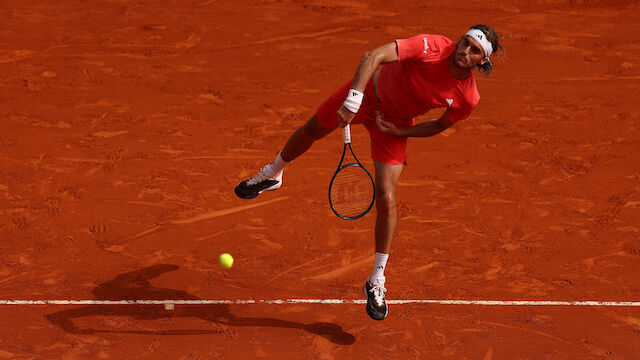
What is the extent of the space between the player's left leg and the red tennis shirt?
47 centimetres

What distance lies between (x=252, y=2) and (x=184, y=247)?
5397 mm

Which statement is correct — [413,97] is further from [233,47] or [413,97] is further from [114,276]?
[233,47]

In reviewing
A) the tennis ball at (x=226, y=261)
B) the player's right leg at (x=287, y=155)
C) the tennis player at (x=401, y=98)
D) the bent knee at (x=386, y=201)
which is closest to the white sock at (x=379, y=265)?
the tennis player at (x=401, y=98)

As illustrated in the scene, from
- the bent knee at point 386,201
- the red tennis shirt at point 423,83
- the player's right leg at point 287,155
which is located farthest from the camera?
the player's right leg at point 287,155

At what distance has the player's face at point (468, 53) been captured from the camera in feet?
18.6

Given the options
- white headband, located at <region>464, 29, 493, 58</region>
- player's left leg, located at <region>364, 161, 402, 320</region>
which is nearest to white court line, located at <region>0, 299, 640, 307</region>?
player's left leg, located at <region>364, 161, 402, 320</region>

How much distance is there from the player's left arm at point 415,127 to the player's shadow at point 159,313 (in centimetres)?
174

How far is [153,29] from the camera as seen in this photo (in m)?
11.1

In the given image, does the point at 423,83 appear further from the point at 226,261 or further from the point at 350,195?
the point at 226,261

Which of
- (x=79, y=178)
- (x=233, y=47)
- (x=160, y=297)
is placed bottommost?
(x=160, y=297)

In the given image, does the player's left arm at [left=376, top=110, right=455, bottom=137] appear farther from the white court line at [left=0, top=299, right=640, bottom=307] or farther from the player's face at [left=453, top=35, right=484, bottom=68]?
the white court line at [left=0, top=299, right=640, bottom=307]

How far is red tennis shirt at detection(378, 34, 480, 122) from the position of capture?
580 centimetres

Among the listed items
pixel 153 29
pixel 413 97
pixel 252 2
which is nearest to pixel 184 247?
pixel 413 97

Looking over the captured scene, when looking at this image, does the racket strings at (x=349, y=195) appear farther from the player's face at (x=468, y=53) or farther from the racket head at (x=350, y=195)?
the player's face at (x=468, y=53)
